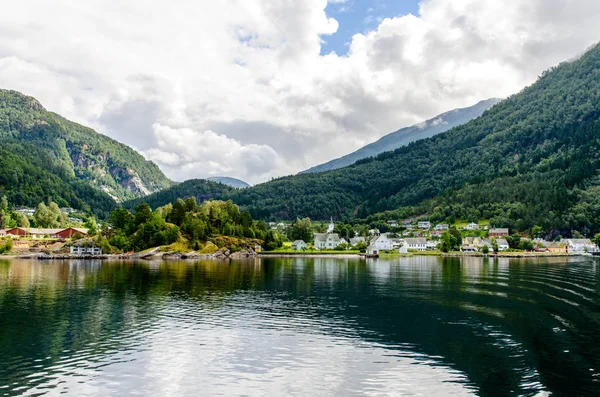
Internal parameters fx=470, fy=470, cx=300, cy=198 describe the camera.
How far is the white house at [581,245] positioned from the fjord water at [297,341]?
117 meters

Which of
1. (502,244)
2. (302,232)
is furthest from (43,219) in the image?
(502,244)

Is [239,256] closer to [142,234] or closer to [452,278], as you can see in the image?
[142,234]

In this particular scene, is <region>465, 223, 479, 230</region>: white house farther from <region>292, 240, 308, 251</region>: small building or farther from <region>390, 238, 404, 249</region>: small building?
<region>292, 240, 308, 251</region>: small building

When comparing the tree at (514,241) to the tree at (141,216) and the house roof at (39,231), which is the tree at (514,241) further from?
the house roof at (39,231)

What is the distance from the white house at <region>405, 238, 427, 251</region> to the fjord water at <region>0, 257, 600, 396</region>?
108 metres

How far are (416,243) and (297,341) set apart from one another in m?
141

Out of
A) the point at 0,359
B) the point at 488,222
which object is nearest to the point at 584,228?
the point at 488,222

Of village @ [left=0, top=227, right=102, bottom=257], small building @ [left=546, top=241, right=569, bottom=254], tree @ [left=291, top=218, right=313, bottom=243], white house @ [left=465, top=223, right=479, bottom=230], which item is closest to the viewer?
village @ [left=0, top=227, right=102, bottom=257]

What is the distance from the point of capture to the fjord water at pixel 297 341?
71.1 ft

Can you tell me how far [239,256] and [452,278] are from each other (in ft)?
238

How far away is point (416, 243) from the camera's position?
164 metres

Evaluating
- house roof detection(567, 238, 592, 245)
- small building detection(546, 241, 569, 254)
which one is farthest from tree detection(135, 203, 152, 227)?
house roof detection(567, 238, 592, 245)

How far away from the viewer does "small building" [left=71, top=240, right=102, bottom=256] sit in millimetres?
125250

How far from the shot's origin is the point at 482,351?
27.3 meters
